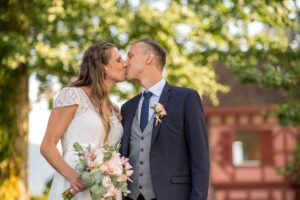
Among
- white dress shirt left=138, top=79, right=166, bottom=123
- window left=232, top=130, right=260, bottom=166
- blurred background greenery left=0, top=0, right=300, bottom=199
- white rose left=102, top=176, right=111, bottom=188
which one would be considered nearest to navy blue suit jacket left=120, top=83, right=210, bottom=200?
white dress shirt left=138, top=79, right=166, bottom=123

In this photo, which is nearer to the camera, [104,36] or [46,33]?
[46,33]

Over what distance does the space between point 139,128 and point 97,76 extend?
0.73m

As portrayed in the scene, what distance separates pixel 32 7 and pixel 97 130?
293 inches

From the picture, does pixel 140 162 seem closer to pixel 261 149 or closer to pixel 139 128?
pixel 139 128

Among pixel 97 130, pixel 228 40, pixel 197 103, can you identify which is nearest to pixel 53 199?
pixel 97 130

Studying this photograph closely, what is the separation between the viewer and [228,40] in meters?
11.6

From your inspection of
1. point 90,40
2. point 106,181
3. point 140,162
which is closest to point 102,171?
point 106,181

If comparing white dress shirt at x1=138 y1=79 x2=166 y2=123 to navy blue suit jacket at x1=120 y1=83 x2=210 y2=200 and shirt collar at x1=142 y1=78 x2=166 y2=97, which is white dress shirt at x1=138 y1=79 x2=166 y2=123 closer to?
shirt collar at x1=142 y1=78 x2=166 y2=97

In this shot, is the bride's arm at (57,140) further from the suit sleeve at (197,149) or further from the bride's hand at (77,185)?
the suit sleeve at (197,149)

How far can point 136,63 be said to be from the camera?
4.36 meters

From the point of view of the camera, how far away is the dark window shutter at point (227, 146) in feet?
61.3

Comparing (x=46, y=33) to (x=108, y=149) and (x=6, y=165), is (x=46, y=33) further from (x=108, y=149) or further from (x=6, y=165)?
(x=108, y=149)

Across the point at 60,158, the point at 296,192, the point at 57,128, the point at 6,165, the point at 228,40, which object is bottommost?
the point at 296,192

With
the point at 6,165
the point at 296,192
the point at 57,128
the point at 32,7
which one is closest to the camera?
the point at 57,128
